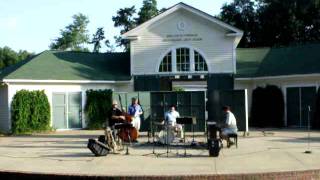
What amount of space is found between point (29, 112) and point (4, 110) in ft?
5.22

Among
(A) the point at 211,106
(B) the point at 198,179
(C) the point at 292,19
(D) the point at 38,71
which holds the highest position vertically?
(C) the point at 292,19

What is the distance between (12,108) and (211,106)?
10.1 metres

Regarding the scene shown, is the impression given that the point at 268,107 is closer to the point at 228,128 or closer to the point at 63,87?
the point at 63,87

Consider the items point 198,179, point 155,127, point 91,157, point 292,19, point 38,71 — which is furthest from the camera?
point 292,19

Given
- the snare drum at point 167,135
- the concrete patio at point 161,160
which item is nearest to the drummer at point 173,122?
the snare drum at point 167,135

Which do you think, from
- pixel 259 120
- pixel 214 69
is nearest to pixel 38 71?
pixel 214 69

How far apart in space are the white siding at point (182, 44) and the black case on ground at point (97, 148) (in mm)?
15168

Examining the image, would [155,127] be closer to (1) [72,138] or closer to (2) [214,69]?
(1) [72,138]

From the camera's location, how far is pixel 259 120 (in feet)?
101

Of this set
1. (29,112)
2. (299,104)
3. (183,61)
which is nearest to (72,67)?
(29,112)

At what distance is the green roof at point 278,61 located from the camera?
30945 mm

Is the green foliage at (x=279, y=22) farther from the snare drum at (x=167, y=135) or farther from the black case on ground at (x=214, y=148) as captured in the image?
the black case on ground at (x=214, y=148)

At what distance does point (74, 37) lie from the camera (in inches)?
3049

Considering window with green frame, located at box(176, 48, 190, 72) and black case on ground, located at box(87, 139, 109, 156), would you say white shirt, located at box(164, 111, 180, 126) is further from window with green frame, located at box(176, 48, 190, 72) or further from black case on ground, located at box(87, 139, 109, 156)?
window with green frame, located at box(176, 48, 190, 72)
